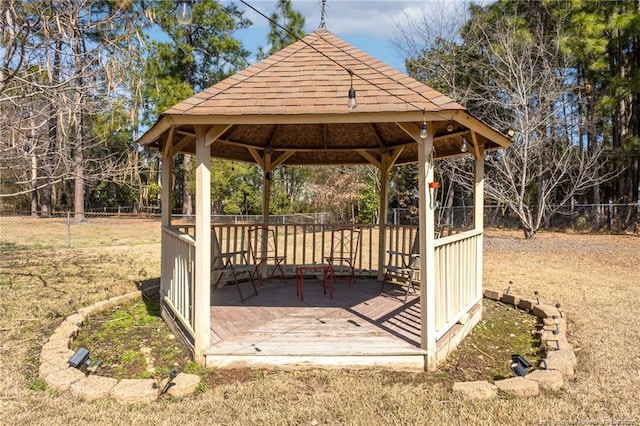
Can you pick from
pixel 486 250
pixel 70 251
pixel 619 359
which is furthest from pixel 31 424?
pixel 486 250

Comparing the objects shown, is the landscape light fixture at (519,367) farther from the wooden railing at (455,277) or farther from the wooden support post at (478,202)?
the wooden support post at (478,202)

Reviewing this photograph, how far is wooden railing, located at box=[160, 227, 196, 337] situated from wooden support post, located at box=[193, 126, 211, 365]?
6.7 inches

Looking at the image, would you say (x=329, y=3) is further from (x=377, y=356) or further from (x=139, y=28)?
(x=377, y=356)

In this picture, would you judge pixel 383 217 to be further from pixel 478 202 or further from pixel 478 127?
pixel 478 127

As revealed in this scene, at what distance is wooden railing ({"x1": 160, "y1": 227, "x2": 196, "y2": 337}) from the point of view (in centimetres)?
421

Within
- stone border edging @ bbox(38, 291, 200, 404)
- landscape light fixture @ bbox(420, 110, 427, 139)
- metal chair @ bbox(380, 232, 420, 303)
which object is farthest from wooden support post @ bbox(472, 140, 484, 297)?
stone border edging @ bbox(38, 291, 200, 404)

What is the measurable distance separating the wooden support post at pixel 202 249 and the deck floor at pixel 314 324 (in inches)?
5.9

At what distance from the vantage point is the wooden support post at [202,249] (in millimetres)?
3883

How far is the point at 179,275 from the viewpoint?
4668 millimetres

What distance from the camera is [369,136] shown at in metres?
7.10

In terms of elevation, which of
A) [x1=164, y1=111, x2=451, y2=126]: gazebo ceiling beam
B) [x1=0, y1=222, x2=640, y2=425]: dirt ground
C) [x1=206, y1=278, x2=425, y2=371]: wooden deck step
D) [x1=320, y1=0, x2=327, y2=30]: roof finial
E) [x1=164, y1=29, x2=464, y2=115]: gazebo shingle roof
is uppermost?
[x1=320, y1=0, x2=327, y2=30]: roof finial

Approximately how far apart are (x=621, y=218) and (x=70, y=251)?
1892cm

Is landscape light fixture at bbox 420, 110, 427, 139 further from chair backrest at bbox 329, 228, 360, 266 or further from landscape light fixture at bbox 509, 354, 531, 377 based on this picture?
chair backrest at bbox 329, 228, 360, 266

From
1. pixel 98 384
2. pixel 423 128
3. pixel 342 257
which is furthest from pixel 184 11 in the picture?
pixel 342 257
